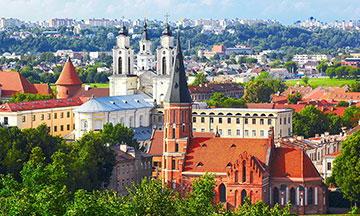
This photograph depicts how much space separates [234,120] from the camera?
111 metres

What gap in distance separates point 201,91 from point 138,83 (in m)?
57.6

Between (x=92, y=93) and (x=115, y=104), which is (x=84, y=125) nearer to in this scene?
(x=115, y=104)

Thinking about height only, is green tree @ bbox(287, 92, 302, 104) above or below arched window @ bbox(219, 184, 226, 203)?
above

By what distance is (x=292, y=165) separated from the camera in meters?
75.6

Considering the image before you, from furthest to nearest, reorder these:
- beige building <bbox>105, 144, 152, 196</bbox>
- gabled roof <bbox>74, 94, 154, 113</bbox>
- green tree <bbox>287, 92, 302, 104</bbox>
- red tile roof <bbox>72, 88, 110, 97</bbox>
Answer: green tree <bbox>287, 92, 302, 104</bbox> → red tile roof <bbox>72, 88, 110, 97</bbox> → gabled roof <bbox>74, 94, 154, 113</bbox> → beige building <bbox>105, 144, 152, 196</bbox>

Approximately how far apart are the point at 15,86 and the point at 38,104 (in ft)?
97.4

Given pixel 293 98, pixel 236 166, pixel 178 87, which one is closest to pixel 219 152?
pixel 236 166

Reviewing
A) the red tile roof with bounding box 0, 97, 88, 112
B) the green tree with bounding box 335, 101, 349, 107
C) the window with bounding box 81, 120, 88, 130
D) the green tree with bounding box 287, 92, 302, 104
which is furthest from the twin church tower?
the green tree with bounding box 287, 92, 302, 104

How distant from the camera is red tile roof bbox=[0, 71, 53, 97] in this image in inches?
5433

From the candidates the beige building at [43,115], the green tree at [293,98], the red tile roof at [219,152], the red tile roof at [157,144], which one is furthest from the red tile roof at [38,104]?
the green tree at [293,98]

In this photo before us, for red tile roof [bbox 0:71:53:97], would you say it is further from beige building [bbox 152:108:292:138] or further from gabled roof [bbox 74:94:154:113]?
beige building [bbox 152:108:292:138]

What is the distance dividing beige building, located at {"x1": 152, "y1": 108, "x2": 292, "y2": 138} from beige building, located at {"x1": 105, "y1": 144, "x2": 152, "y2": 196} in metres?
22.5

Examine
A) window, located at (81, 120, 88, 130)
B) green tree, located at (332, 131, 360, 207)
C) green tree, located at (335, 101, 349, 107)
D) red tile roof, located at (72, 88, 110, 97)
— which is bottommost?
green tree, located at (332, 131, 360, 207)

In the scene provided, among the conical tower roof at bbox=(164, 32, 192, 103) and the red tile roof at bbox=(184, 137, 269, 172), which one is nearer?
the red tile roof at bbox=(184, 137, 269, 172)
